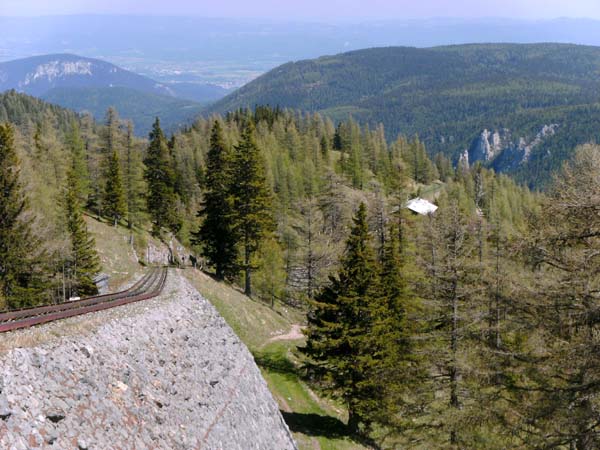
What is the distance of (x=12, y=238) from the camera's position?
26.4m

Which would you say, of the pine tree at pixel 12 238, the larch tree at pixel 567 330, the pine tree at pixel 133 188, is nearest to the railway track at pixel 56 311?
the pine tree at pixel 12 238

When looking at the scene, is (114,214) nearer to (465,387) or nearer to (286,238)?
(286,238)

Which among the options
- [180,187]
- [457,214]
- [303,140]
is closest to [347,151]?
[303,140]

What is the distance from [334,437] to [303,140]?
9167 centimetres

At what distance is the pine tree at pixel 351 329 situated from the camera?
22750 mm

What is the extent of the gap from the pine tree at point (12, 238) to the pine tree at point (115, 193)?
28367 mm

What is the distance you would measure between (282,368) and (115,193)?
114 ft

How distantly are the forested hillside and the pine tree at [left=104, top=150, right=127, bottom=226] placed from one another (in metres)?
0.18

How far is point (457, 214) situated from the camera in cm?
2353

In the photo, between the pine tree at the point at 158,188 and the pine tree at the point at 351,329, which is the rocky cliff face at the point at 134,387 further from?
the pine tree at the point at 158,188

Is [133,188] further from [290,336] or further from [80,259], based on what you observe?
[290,336]

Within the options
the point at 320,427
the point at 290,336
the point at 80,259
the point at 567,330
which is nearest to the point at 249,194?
the point at 290,336

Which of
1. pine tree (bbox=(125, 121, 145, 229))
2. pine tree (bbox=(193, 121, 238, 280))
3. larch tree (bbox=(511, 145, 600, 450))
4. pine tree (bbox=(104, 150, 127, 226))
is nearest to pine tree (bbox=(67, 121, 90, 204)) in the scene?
pine tree (bbox=(104, 150, 127, 226))

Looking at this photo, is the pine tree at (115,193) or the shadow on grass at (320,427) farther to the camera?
the pine tree at (115,193)
